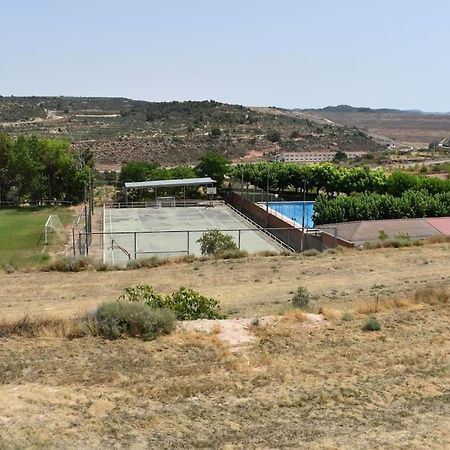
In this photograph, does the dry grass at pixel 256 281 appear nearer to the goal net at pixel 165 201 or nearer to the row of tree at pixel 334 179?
the row of tree at pixel 334 179

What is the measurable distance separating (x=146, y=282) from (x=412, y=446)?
642 inches

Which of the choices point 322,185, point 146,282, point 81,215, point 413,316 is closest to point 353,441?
point 413,316

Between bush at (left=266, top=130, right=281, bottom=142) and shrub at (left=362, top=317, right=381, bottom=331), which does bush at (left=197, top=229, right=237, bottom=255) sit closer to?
shrub at (left=362, top=317, right=381, bottom=331)

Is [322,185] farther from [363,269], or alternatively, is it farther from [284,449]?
[284,449]

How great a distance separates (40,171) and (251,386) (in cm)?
5004

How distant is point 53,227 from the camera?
42750 millimetres

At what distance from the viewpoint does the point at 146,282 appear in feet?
77.3

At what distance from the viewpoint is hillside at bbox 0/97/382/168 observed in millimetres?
96500

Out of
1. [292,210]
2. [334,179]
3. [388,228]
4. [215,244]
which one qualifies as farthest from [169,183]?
[215,244]

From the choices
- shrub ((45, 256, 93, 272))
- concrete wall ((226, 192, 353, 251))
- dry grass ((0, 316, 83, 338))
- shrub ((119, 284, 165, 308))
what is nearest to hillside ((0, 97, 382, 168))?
Answer: concrete wall ((226, 192, 353, 251))

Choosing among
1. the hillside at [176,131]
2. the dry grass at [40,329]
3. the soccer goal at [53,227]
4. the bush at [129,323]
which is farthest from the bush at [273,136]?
the dry grass at [40,329]

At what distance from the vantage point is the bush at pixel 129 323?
43.3 ft

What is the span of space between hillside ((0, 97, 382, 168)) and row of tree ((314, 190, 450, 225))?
2159 inches

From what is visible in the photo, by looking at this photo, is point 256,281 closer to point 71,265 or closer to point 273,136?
point 71,265
